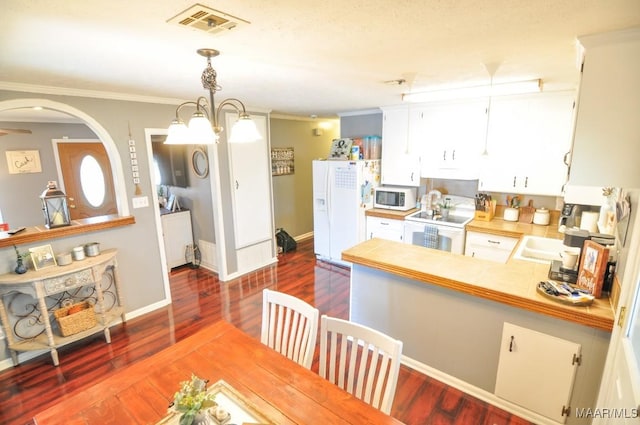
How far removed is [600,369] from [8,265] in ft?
13.9

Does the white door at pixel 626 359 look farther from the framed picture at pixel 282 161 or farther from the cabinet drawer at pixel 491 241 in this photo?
the framed picture at pixel 282 161

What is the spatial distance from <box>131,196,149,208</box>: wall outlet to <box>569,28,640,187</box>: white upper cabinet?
3625 millimetres

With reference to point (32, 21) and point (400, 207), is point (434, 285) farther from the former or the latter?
point (32, 21)

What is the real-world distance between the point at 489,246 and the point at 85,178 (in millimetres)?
6245

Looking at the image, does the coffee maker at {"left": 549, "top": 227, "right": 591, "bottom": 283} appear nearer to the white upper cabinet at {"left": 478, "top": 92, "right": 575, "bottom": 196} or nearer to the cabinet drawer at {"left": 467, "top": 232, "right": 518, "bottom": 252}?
the cabinet drawer at {"left": 467, "top": 232, "right": 518, "bottom": 252}

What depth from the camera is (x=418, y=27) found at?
4.50 feet

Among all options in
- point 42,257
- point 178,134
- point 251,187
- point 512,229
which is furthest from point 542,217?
point 42,257

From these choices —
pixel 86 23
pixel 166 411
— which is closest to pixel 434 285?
pixel 166 411

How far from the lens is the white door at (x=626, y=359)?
46.8 inches

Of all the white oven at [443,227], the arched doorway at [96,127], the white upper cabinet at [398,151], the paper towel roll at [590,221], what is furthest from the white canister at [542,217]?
the arched doorway at [96,127]

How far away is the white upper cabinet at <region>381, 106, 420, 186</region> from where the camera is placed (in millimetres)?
4021

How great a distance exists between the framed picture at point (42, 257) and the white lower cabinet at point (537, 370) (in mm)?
3625

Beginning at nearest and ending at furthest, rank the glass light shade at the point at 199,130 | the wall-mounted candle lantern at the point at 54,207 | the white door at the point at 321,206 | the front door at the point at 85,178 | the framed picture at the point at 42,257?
the glass light shade at the point at 199,130
the framed picture at the point at 42,257
the wall-mounted candle lantern at the point at 54,207
the white door at the point at 321,206
the front door at the point at 85,178

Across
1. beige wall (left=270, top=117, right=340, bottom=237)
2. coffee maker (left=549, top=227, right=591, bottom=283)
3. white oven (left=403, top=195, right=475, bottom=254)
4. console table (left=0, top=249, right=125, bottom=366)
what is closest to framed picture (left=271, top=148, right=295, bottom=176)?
beige wall (left=270, top=117, right=340, bottom=237)
